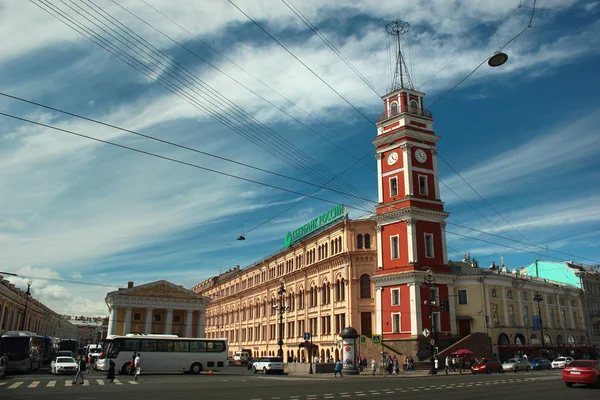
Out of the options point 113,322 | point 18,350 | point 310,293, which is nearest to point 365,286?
point 310,293

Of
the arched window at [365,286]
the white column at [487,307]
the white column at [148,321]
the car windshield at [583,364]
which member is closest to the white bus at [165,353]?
the arched window at [365,286]

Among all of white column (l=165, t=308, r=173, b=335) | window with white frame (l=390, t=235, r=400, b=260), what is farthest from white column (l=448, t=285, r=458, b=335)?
white column (l=165, t=308, r=173, b=335)

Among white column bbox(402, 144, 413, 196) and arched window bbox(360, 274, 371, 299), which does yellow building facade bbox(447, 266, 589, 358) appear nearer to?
arched window bbox(360, 274, 371, 299)

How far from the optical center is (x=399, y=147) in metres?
53.7

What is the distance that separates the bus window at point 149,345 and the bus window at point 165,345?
1.19 feet

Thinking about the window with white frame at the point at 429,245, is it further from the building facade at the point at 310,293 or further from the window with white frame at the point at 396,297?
the building facade at the point at 310,293

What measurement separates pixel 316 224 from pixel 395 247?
15637 mm

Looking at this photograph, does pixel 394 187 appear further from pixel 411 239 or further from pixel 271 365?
pixel 271 365

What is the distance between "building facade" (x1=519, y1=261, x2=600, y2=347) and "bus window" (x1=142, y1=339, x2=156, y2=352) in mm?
58560

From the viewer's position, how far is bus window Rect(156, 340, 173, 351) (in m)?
40.1

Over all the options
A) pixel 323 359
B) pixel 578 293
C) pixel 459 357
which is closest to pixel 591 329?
pixel 578 293

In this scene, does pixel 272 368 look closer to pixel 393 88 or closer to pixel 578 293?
pixel 393 88

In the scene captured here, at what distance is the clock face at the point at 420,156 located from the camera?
5372cm

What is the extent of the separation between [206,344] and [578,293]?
54163 mm
